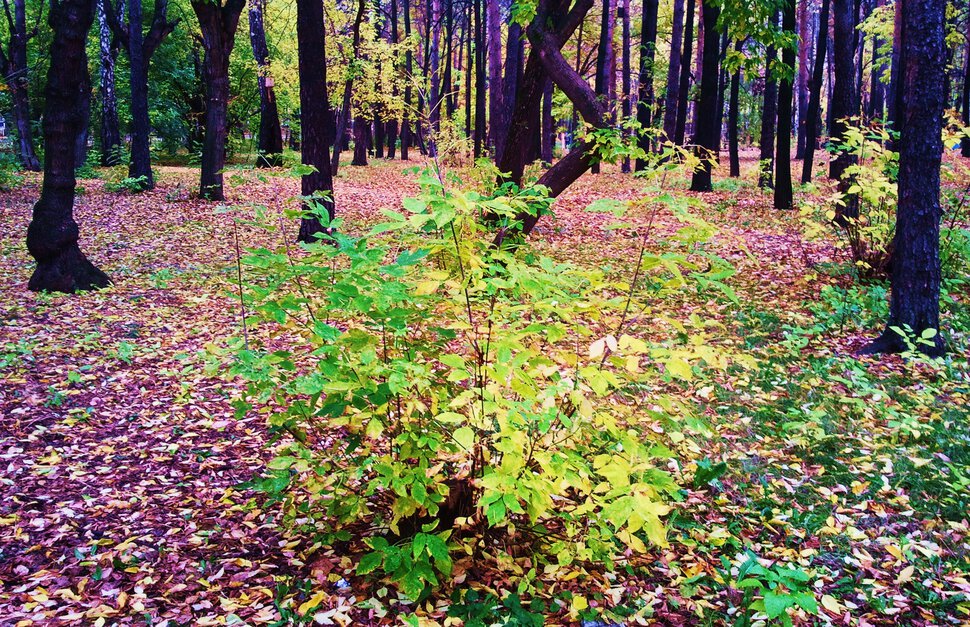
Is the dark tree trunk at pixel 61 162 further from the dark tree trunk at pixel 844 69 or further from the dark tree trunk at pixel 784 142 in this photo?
the dark tree trunk at pixel 784 142

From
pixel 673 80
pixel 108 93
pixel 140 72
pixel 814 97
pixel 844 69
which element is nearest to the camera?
pixel 844 69

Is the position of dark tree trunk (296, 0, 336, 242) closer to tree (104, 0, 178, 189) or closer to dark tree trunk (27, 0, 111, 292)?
dark tree trunk (27, 0, 111, 292)

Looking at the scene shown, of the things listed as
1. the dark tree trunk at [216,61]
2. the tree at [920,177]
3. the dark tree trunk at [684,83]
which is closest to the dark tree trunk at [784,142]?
the dark tree trunk at [684,83]

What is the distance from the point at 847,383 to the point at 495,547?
11.9 feet

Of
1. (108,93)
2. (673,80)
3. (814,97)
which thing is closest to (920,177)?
(814,97)

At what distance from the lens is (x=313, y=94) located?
9469 mm

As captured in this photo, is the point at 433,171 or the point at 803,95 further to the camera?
the point at 803,95

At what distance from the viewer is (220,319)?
22.5 ft

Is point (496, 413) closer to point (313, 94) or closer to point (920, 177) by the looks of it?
point (920, 177)

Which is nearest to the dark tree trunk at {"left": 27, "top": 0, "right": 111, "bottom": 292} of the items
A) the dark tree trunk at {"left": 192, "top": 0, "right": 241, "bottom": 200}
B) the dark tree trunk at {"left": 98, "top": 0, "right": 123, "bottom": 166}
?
the dark tree trunk at {"left": 192, "top": 0, "right": 241, "bottom": 200}

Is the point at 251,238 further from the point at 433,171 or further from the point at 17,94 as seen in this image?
the point at 17,94

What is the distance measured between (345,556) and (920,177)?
18.5 feet

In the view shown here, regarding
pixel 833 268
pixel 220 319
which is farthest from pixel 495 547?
pixel 833 268

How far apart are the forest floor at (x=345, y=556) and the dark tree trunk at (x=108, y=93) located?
41.3 ft
